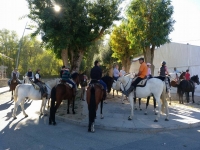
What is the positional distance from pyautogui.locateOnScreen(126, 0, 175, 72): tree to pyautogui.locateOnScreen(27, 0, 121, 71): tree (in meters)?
2.43

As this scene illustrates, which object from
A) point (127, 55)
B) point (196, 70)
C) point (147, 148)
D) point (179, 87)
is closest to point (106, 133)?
point (147, 148)

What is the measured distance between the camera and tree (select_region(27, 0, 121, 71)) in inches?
701

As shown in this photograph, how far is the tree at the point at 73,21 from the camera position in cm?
1780

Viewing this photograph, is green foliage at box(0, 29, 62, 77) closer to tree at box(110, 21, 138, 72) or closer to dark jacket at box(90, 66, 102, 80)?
tree at box(110, 21, 138, 72)

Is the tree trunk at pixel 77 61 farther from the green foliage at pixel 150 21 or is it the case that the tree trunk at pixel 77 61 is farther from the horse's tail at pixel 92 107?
the horse's tail at pixel 92 107

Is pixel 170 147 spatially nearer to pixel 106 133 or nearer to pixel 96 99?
pixel 106 133

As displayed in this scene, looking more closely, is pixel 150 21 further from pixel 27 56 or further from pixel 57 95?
pixel 27 56

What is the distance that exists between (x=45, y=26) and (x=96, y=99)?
1251 cm

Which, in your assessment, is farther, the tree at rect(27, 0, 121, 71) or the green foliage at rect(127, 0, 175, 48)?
the green foliage at rect(127, 0, 175, 48)

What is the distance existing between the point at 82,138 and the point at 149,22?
1806 cm

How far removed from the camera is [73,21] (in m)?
18.3

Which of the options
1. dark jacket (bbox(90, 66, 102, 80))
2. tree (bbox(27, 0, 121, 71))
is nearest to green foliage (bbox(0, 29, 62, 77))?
tree (bbox(27, 0, 121, 71))

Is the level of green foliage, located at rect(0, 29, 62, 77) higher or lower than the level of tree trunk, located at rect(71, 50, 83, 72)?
higher

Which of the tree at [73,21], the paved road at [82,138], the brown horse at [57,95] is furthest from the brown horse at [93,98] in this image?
the tree at [73,21]
